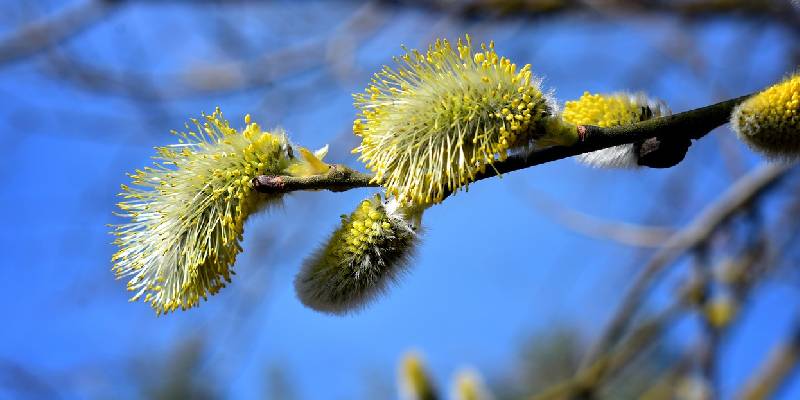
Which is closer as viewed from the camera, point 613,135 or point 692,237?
point 613,135

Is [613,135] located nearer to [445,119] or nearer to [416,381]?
[445,119]

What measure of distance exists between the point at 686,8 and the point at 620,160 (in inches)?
99.8

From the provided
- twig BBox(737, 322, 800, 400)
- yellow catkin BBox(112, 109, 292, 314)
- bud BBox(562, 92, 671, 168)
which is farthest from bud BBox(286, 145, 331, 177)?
twig BBox(737, 322, 800, 400)

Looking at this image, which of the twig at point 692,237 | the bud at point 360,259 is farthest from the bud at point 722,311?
the bud at point 360,259

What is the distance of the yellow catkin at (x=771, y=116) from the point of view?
1.23 m

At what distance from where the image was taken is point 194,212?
52.7 inches

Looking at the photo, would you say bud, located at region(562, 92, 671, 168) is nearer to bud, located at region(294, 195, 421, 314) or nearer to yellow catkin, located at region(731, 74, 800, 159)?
yellow catkin, located at region(731, 74, 800, 159)

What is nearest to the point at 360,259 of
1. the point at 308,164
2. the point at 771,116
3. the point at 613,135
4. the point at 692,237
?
the point at 308,164

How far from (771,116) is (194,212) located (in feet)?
3.17

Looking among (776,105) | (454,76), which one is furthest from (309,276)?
(776,105)

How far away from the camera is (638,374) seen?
4191 millimetres

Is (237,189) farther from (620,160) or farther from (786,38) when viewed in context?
(786,38)

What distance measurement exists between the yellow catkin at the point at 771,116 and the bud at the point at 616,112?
0.53ft

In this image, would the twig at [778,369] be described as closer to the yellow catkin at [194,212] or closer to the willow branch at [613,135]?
the willow branch at [613,135]
